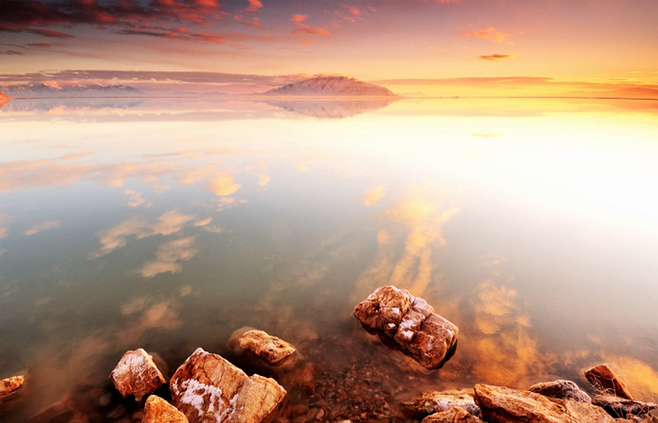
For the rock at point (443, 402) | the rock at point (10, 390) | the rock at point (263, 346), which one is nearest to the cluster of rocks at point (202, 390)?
the rock at point (263, 346)

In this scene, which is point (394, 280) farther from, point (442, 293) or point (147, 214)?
point (147, 214)

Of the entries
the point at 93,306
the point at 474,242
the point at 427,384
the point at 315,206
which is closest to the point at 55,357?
the point at 93,306

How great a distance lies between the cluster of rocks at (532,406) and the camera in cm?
680

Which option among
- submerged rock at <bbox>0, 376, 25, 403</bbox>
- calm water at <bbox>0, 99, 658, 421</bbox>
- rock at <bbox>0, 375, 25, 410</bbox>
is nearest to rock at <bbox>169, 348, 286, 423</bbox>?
calm water at <bbox>0, 99, 658, 421</bbox>

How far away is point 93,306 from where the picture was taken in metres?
13.0

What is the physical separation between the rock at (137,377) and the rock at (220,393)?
2.18ft

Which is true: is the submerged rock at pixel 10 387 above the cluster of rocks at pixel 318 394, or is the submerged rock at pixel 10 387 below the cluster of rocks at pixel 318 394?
below

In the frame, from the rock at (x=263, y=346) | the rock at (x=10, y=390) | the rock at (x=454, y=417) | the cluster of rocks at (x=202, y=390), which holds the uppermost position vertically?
the rock at (x=454, y=417)

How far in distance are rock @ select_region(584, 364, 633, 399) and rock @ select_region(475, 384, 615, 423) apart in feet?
9.29

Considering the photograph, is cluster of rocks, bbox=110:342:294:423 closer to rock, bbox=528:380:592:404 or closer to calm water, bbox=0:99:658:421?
calm water, bbox=0:99:658:421

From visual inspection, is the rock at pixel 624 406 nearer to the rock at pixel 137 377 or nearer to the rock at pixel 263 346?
the rock at pixel 263 346

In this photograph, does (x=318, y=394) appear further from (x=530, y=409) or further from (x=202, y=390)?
(x=530, y=409)

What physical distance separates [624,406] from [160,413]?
447 inches

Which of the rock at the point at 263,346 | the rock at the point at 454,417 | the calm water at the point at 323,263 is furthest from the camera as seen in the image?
the calm water at the point at 323,263
